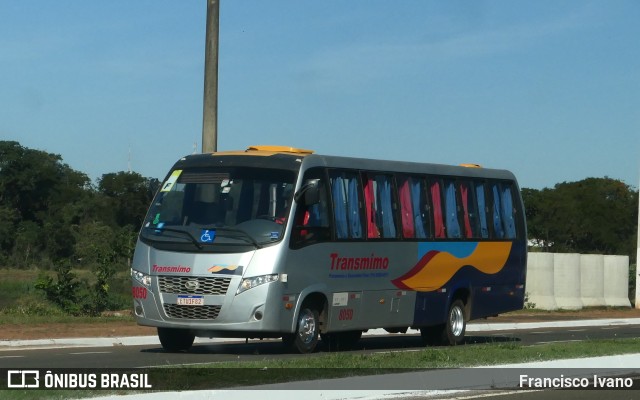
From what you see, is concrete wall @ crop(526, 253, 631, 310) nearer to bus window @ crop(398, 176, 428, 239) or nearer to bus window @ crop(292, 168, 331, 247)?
bus window @ crop(398, 176, 428, 239)

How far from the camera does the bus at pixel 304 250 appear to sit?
18922mm

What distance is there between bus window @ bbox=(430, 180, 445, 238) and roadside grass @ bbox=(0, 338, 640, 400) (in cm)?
396

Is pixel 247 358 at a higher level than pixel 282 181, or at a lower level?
lower

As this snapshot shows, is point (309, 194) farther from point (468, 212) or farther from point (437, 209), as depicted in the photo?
point (468, 212)

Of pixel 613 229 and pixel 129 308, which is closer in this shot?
pixel 129 308

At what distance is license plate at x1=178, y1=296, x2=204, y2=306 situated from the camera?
62.1 feet

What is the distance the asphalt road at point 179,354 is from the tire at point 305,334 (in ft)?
0.87

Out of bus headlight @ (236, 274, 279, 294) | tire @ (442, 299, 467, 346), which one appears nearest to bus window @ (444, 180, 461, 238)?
tire @ (442, 299, 467, 346)

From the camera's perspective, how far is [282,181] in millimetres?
19594

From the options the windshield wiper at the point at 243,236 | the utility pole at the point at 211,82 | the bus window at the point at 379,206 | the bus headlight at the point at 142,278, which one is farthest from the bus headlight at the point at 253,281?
the utility pole at the point at 211,82

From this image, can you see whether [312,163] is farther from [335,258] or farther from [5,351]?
[5,351]

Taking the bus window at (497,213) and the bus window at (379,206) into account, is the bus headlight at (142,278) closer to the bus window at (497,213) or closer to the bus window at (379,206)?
the bus window at (379,206)

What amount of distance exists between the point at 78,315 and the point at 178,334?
9.16 meters

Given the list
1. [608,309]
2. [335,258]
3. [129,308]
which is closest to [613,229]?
[608,309]
